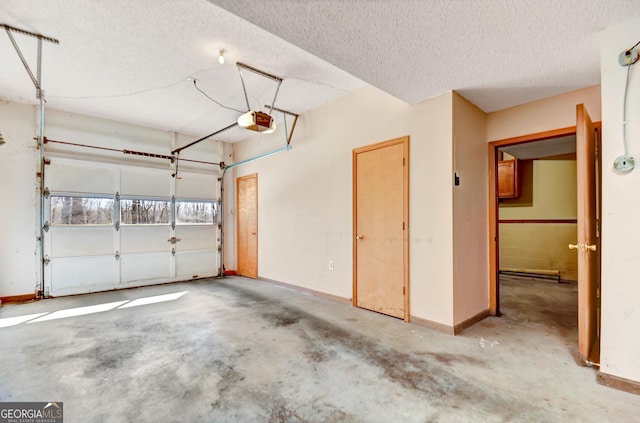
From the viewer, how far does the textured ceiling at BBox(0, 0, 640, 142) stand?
181 cm

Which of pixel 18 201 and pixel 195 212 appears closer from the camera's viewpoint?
pixel 18 201

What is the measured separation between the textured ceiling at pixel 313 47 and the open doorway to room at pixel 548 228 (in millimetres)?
608

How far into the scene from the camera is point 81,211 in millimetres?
4660

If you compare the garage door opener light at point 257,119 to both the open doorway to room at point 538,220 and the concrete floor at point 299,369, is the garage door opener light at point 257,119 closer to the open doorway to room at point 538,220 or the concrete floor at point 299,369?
the concrete floor at point 299,369

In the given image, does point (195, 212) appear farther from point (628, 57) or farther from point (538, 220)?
point (538, 220)

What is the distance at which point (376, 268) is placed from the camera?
354 centimetres

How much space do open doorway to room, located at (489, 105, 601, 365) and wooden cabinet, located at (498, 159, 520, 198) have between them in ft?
0.06

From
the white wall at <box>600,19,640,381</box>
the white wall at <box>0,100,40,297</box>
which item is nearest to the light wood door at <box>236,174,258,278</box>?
the white wall at <box>0,100,40,297</box>

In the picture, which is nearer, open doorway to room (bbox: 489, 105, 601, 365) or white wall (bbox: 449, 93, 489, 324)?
open doorway to room (bbox: 489, 105, 601, 365)

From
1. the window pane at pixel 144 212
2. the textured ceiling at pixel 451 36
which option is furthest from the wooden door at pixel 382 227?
the window pane at pixel 144 212

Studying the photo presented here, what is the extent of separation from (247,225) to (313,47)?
14.3ft

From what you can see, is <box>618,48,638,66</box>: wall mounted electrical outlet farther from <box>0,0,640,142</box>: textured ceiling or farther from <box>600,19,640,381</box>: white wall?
<box>0,0,640,142</box>: textured ceiling

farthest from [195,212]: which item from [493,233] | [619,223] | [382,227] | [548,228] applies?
[548,228]

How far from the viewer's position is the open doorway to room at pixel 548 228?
218cm
